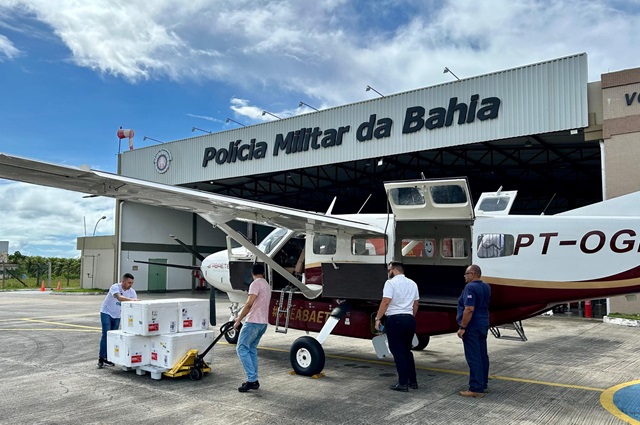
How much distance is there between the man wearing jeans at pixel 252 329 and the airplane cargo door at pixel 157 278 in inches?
1114

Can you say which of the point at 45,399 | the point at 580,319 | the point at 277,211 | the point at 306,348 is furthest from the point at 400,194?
the point at 580,319

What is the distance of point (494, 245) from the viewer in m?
7.97

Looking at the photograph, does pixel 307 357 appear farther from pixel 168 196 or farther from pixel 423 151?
pixel 423 151

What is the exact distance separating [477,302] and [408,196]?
1960 mm

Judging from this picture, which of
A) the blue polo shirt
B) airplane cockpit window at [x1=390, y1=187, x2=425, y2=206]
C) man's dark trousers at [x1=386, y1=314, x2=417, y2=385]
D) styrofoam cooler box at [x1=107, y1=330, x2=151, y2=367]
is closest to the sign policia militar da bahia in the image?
airplane cockpit window at [x1=390, y1=187, x2=425, y2=206]

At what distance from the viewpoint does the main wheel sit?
802 cm

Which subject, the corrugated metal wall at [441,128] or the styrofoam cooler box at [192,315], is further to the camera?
the corrugated metal wall at [441,128]

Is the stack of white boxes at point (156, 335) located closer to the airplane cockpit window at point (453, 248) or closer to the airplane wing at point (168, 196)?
the airplane wing at point (168, 196)

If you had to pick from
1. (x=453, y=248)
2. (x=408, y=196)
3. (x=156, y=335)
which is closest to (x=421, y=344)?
(x=453, y=248)

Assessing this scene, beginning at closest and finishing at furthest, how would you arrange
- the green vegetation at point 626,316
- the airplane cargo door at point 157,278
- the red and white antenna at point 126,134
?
the green vegetation at point 626,316, the red and white antenna at point 126,134, the airplane cargo door at point 157,278

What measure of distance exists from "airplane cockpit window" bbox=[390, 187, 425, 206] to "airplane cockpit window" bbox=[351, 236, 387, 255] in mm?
811

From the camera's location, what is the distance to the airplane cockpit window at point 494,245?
789 cm

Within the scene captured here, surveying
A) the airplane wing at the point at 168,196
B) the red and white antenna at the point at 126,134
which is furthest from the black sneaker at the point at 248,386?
the red and white antenna at the point at 126,134

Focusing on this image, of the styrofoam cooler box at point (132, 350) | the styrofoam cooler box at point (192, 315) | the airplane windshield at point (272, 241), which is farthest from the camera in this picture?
the airplane windshield at point (272, 241)
